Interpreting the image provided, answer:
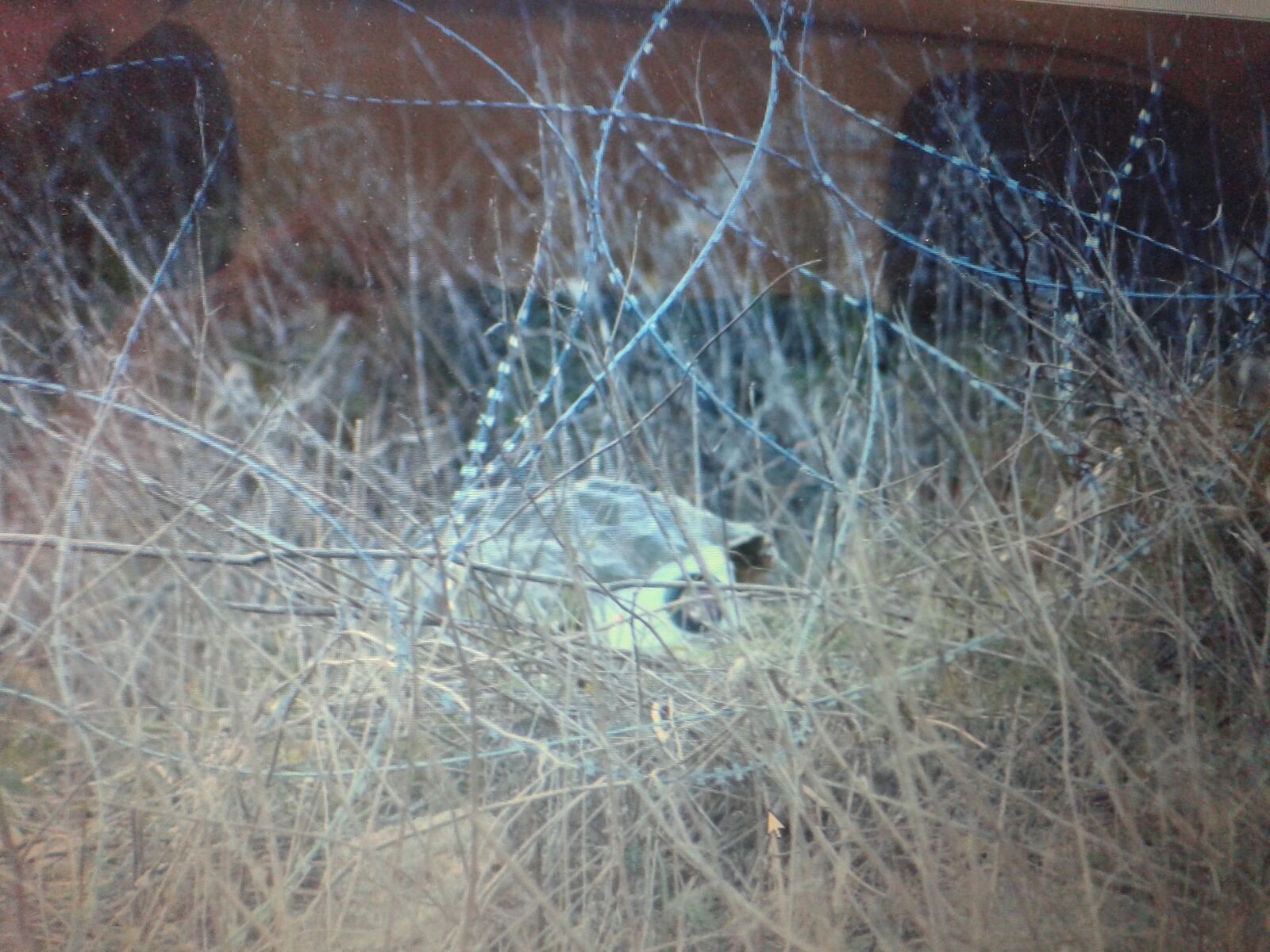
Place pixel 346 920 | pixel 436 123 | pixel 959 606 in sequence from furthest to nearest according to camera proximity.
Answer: pixel 436 123, pixel 959 606, pixel 346 920

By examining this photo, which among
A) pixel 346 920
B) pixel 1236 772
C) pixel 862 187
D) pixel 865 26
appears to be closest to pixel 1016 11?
pixel 865 26

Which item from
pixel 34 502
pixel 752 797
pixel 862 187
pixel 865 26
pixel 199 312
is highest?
pixel 865 26

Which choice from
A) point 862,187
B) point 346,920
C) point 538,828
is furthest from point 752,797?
point 862,187

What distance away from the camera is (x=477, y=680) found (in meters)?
1.47

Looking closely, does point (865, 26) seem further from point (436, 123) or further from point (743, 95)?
point (436, 123)

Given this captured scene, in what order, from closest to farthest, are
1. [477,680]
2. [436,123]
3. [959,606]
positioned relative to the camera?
[477,680] → [959,606] → [436,123]

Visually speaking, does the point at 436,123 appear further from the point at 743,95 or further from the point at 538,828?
the point at 538,828

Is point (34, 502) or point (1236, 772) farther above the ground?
point (34, 502)

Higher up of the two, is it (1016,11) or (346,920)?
(1016,11)

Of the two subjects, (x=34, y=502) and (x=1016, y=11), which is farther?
(x=1016, y=11)

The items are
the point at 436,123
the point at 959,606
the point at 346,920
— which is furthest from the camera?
the point at 436,123

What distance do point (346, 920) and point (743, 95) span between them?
1384 millimetres

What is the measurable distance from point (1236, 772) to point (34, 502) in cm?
181

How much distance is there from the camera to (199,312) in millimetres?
1615
